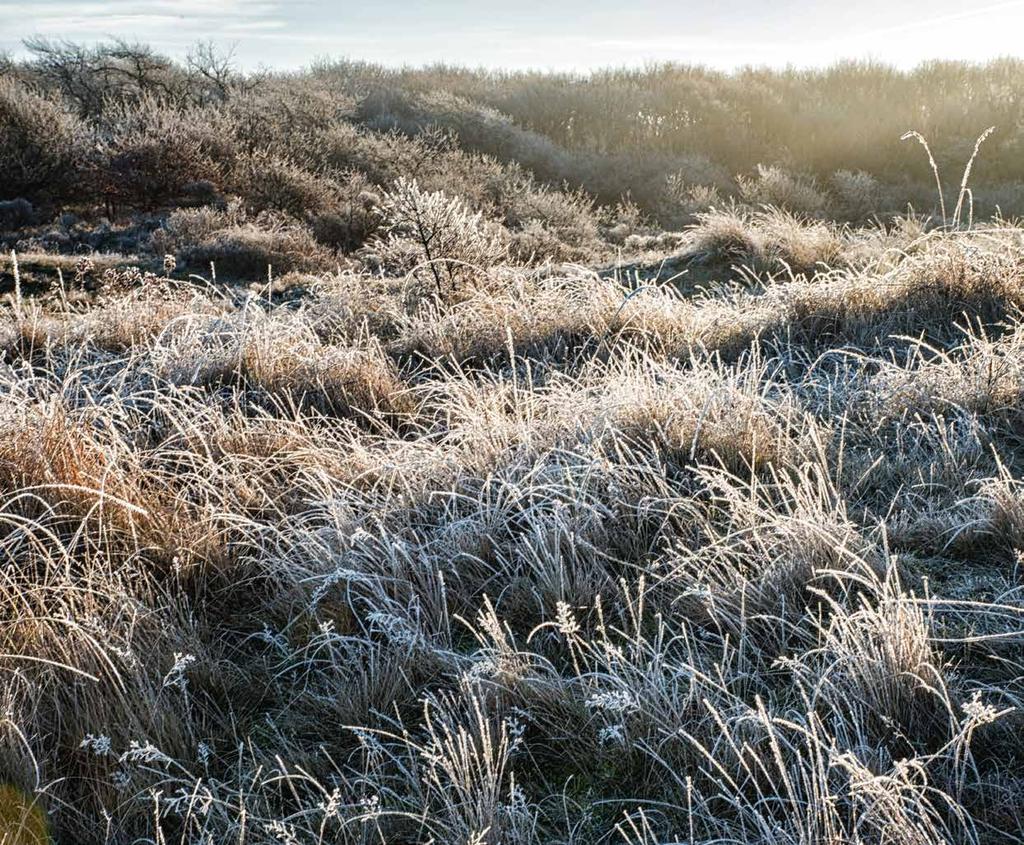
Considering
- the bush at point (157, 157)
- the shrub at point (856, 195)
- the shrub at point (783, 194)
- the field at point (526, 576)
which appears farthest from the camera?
the shrub at point (783, 194)

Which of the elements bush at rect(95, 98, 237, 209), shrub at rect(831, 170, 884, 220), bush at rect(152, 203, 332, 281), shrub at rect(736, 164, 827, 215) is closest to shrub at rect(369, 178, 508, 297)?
bush at rect(152, 203, 332, 281)

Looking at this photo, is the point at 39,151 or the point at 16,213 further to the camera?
the point at 39,151

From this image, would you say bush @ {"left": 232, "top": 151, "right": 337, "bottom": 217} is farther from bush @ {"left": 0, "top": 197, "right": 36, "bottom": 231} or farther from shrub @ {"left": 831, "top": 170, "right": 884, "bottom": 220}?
shrub @ {"left": 831, "top": 170, "right": 884, "bottom": 220}

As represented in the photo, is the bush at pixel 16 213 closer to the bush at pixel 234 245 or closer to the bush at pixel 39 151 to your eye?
the bush at pixel 39 151

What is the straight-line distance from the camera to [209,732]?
2.16m

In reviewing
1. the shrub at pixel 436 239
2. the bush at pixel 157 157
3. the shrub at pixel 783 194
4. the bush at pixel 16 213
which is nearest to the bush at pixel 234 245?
the bush at pixel 157 157

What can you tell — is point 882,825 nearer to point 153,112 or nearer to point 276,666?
point 276,666

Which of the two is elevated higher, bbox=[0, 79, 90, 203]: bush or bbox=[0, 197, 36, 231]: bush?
bbox=[0, 79, 90, 203]: bush

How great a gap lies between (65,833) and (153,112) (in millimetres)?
14985

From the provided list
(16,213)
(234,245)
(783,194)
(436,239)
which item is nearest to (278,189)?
(16,213)

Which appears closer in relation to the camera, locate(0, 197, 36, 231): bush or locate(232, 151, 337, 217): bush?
locate(0, 197, 36, 231): bush

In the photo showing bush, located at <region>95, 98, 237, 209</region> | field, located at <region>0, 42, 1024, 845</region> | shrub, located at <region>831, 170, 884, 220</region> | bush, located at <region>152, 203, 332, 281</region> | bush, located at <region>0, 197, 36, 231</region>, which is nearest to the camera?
field, located at <region>0, 42, 1024, 845</region>

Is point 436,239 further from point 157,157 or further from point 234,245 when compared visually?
point 157,157

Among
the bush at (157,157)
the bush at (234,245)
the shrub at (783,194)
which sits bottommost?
the bush at (234,245)
